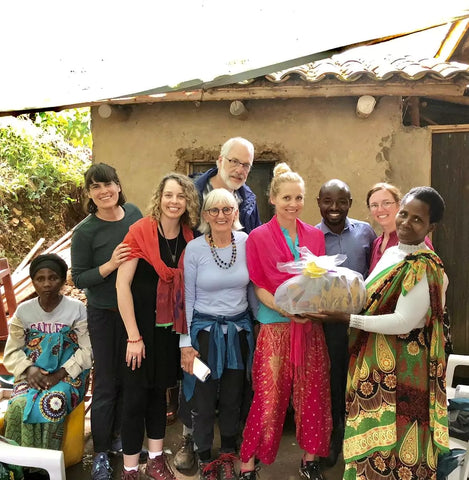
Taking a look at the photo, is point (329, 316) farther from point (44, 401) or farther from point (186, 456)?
point (44, 401)

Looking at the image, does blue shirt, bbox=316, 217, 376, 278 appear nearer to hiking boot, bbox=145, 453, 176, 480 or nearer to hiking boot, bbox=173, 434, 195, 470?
hiking boot, bbox=173, 434, 195, 470

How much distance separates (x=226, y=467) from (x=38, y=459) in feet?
3.94

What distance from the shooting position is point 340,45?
752 mm

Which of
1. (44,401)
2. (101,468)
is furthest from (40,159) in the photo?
(101,468)

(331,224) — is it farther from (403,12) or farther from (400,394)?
(403,12)

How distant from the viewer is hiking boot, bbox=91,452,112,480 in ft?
10.1

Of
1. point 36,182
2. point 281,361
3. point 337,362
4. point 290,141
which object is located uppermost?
point 290,141

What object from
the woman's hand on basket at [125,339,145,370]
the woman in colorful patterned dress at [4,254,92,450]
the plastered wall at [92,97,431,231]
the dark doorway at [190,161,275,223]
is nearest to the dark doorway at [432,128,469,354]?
the plastered wall at [92,97,431,231]

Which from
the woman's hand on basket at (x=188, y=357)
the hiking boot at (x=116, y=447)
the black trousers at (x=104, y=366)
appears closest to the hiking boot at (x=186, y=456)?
the hiking boot at (x=116, y=447)

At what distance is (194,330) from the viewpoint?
9.95 ft

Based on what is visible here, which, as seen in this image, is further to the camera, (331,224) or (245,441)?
(331,224)

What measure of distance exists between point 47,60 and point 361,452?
8.26 ft

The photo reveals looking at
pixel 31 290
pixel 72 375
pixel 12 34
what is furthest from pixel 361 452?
pixel 31 290

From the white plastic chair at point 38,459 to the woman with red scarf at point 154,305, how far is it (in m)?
0.47
